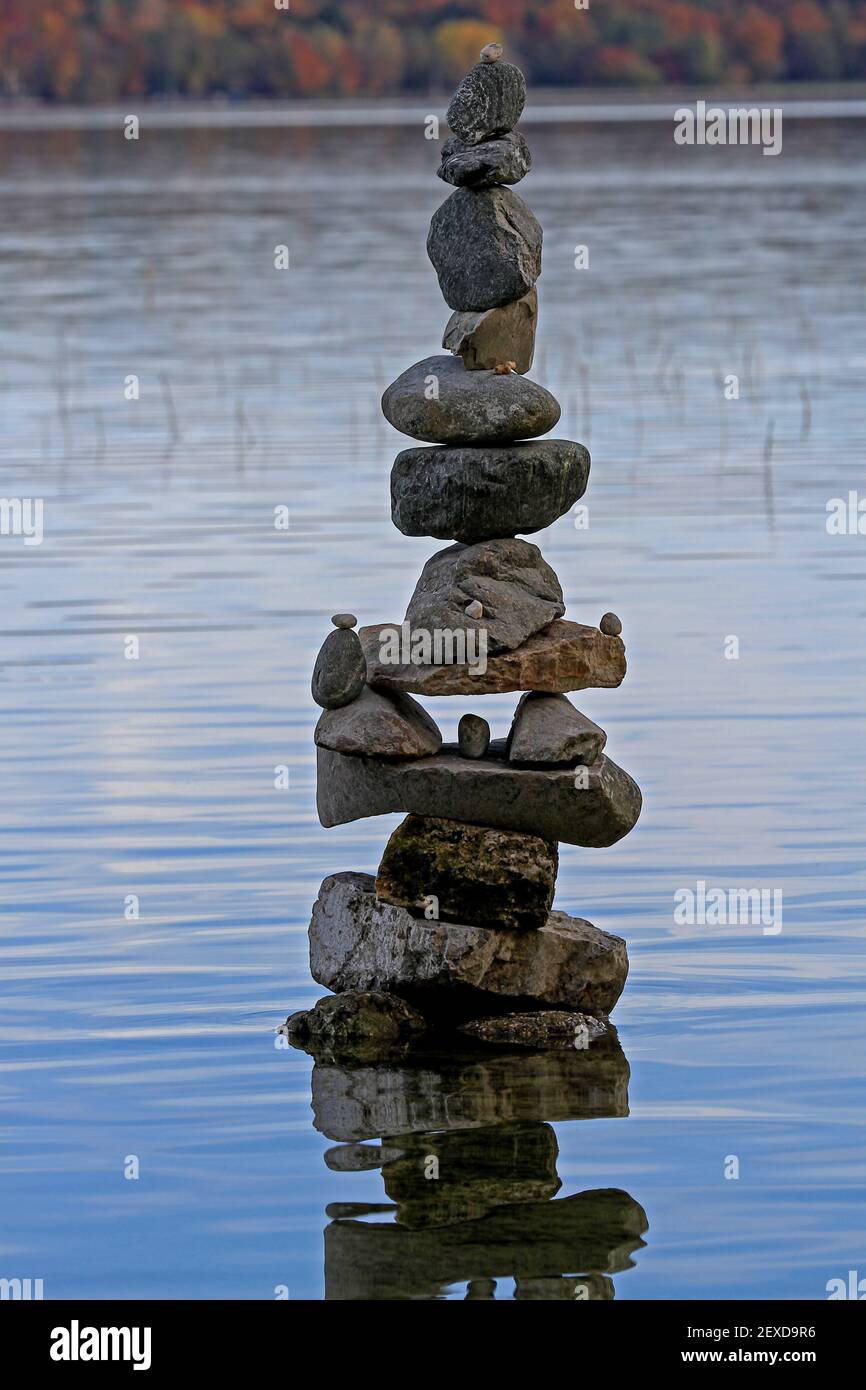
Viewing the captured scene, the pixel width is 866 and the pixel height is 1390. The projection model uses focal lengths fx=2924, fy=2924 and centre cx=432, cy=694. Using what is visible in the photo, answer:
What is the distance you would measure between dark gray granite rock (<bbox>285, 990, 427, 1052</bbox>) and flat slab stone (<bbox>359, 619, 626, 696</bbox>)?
56.1 inches

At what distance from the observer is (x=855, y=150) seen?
10456 cm

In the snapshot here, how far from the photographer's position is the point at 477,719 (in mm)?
13438

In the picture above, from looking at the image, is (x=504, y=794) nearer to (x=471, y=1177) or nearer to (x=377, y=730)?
(x=377, y=730)

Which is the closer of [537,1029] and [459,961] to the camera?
[459,961]

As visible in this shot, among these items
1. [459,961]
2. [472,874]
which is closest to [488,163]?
[472,874]

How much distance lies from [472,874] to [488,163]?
10.7 feet

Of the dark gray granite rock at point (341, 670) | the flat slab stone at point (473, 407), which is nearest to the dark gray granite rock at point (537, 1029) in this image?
the dark gray granite rock at point (341, 670)

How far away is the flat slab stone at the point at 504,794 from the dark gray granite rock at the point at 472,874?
0.28 ft

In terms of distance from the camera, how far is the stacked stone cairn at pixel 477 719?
1320 centimetres

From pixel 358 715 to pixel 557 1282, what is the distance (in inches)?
142

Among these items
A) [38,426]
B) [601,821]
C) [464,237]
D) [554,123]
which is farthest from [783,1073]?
[554,123]

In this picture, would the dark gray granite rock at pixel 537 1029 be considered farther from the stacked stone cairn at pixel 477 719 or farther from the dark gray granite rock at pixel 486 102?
the dark gray granite rock at pixel 486 102

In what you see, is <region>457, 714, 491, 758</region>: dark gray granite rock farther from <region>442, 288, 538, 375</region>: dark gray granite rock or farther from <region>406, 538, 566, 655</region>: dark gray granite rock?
<region>442, 288, 538, 375</region>: dark gray granite rock

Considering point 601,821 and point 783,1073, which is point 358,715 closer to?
point 601,821
